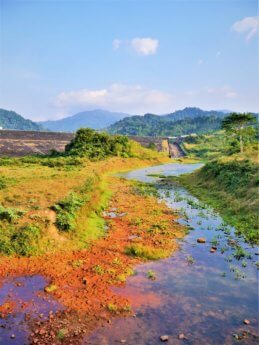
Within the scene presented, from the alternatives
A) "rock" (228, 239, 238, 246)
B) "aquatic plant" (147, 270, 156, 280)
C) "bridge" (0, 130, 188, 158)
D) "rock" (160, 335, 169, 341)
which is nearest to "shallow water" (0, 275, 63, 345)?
"rock" (160, 335, 169, 341)

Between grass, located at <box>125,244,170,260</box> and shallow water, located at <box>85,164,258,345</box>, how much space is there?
0.55 meters

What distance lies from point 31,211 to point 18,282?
236 inches

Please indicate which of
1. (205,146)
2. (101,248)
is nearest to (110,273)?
(101,248)

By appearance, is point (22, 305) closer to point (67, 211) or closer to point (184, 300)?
point (184, 300)

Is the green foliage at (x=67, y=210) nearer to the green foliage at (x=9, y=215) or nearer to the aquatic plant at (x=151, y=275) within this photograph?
the green foliage at (x=9, y=215)

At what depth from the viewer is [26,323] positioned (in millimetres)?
11438

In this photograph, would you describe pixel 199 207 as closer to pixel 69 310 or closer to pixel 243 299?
pixel 243 299

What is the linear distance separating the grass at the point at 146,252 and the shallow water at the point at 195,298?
0.55 metres

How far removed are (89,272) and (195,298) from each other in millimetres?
4639

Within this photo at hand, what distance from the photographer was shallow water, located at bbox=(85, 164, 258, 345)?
11.0 m

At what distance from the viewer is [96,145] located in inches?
2645

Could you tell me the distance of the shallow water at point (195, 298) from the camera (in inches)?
432

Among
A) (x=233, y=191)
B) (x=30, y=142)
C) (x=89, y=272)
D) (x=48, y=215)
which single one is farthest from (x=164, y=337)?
(x=30, y=142)

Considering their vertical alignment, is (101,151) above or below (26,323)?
above
